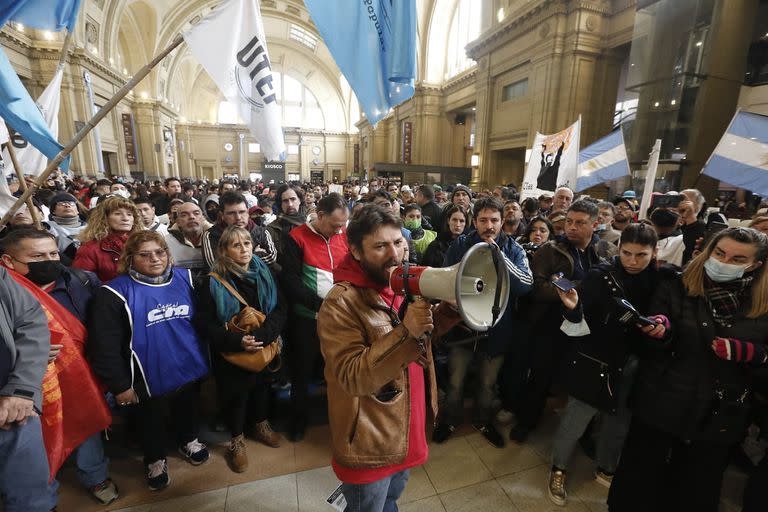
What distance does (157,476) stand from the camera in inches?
95.0

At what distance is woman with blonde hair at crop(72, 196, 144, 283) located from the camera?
2.67 m

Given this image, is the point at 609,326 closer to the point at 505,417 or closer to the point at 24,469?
the point at 505,417

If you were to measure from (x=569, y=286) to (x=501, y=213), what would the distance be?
0.98 m

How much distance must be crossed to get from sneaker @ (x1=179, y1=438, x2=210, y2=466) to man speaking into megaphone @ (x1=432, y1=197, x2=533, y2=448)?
181 centimetres

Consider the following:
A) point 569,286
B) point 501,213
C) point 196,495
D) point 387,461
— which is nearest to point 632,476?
point 569,286

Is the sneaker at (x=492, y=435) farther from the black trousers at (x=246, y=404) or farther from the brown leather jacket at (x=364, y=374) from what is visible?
the black trousers at (x=246, y=404)

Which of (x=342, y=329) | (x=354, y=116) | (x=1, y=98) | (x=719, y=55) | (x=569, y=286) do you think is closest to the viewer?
(x=342, y=329)

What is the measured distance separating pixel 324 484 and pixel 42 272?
86.9 inches

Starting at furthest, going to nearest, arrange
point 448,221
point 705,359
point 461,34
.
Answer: point 461,34
point 448,221
point 705,359

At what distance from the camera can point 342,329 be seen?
1310 mm

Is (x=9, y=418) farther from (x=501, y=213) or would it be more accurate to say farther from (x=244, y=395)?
(x=501, y=213)

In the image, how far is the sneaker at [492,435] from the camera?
9.38 ft

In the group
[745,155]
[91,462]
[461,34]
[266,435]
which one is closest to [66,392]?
[91,462]

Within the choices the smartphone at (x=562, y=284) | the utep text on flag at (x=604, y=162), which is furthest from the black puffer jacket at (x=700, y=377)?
the utep text on flag at (x=604, y=162)
